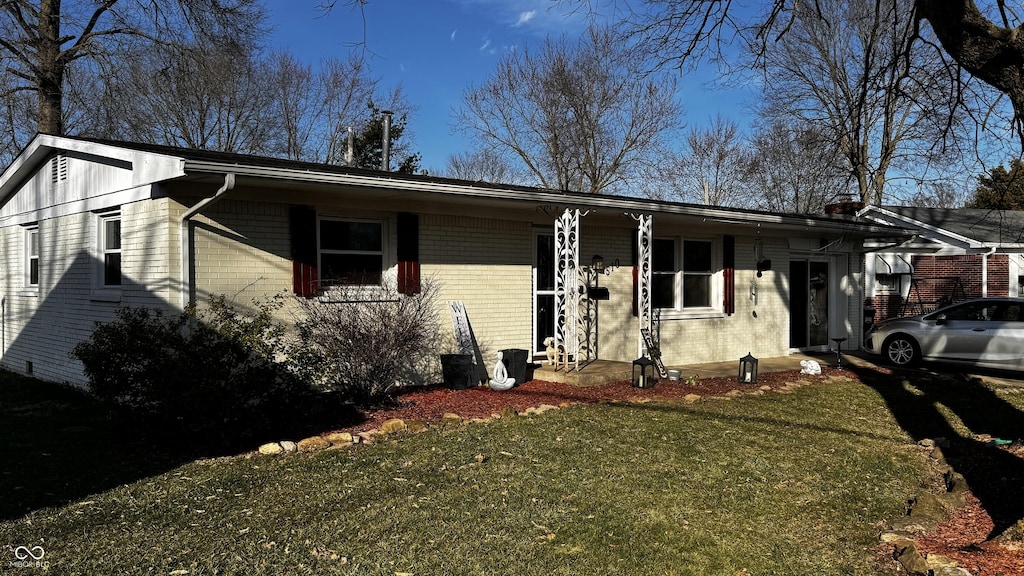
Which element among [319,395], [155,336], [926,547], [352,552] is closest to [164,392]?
[155,336]

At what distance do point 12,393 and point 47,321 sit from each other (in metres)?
1.60

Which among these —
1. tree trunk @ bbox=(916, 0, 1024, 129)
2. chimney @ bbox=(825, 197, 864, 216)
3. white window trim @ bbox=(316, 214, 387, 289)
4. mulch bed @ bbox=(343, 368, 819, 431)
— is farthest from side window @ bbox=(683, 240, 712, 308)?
tree trunk @ bbox=(916, 0, 1024, 129)

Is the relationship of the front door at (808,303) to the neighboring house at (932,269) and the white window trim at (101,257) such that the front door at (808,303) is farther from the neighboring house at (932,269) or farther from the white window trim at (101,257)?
the white window trim at (101,257)

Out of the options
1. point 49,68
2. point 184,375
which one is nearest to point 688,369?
point 184,375

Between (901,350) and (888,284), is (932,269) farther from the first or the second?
Result: (901,350)

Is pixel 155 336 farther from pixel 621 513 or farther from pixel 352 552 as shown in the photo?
pixel 621 513

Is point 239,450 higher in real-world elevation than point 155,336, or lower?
lower

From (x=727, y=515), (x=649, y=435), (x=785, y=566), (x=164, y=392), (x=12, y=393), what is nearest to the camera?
(x=785, y=566)

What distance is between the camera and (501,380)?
9.72 metres

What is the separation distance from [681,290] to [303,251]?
7.04 m

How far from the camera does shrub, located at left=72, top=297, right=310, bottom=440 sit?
21.1ft

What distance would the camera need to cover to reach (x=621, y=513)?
498 cm

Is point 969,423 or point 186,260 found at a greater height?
point 186,260

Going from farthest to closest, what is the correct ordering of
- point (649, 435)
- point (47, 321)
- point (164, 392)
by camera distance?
point (47, 321)
point (649, 435)
point (164, 392)
